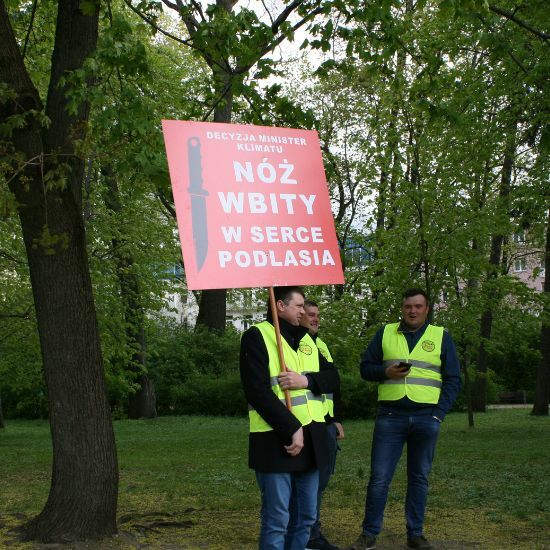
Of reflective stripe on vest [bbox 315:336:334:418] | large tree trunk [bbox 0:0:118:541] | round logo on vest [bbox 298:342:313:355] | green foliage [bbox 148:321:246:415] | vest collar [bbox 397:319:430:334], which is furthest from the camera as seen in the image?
green foliage [bbox 148:321:246:415]

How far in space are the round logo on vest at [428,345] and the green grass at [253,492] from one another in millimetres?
1616

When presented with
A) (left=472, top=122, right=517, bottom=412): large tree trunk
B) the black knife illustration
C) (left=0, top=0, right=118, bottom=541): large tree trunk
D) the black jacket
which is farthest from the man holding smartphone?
(left=472, top=122, right=517, bottom=412): large tree trunk

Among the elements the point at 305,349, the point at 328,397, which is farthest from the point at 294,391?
the point at 328,397

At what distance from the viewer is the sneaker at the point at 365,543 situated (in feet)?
24.1

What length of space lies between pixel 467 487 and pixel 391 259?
8.78 metres

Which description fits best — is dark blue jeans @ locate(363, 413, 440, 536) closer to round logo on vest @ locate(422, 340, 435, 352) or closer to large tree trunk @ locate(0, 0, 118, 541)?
round logo on vest @ locate(422, 340, 435, 352)

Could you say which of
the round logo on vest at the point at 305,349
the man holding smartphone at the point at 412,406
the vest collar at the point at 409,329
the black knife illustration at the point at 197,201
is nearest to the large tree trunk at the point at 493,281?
the vest collar at the point at 409,329

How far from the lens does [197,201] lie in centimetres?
644

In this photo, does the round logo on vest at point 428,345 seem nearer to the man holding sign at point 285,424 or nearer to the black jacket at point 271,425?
the man holding sign at point 285,424

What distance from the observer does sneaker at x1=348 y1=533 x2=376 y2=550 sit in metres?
7.35

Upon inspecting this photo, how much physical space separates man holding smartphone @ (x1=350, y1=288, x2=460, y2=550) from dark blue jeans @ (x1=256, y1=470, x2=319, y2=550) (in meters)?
1.51

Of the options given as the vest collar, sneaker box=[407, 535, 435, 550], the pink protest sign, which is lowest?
sneaker box=[407, 535, 435, 550]

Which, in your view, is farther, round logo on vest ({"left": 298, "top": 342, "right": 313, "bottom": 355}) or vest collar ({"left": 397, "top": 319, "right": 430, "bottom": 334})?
vest collar ({"left": 397, "top": 319, "right": 430, "bottom": 334})

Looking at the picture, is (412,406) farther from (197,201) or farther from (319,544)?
(197,201)
